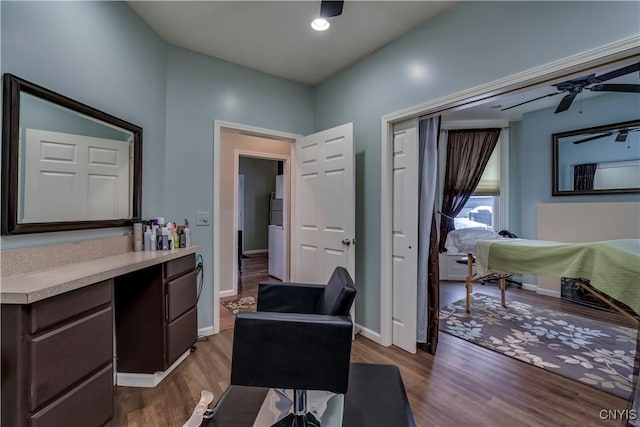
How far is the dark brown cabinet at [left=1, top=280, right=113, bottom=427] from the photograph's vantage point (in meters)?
1.05

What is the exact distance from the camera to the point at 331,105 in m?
3.16

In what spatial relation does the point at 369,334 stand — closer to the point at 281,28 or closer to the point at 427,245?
the point at 427,245

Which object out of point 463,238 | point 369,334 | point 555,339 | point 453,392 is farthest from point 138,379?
point 463,238

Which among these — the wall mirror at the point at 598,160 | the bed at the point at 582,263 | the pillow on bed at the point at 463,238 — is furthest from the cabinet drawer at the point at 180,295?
the wall mirror at the point at 598,160

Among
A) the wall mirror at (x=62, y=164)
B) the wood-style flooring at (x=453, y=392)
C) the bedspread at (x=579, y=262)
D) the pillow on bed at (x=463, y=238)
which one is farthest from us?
the pillow on bed at (x=463, y=238)

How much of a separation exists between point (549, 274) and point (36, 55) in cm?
396

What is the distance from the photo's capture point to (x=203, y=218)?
268cm

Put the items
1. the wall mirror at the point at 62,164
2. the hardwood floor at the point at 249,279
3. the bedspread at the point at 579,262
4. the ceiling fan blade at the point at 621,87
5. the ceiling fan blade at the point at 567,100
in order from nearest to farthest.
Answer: the wall mirror at the point at 62,164
the bedspread at the point at 579,262
the ceiling fan blade at the point at 621,87
the ceiling fan blade at the point at 567,100
the hardwood floor at the point at 249,279

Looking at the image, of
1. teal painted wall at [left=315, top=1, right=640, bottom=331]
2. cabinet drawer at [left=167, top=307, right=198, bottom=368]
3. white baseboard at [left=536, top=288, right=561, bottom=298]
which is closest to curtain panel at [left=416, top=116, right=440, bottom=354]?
teal painted wall at [left=315, top=1, right=640, bottom=331]

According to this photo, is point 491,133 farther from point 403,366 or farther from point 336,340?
point 336,340

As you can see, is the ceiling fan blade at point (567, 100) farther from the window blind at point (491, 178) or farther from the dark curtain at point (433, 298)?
the dark curtain at point (433, 298)

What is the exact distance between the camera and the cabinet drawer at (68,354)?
1.09m

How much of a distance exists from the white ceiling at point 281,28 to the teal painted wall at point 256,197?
4.38m

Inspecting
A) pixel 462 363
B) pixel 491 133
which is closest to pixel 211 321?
pixel 462 363
